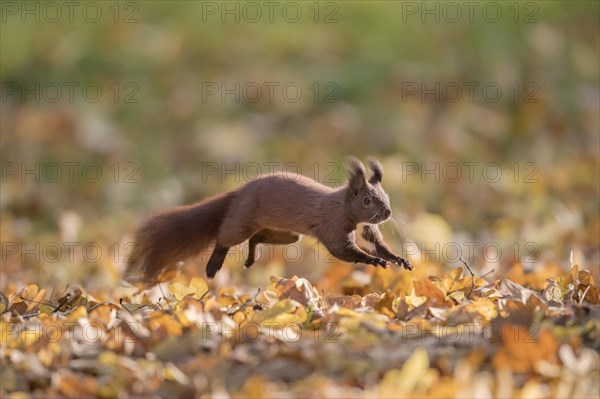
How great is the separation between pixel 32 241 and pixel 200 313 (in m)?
4.91

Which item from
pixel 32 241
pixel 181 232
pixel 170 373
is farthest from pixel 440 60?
pixel 170 373

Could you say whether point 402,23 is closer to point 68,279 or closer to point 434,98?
point 434,98

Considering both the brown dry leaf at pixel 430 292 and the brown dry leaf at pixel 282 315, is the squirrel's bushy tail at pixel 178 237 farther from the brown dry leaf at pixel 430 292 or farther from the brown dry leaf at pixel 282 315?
the brown dry leaf at pixel 282 315

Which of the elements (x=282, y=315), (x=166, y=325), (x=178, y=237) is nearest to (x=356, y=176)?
(x=178, y=237)

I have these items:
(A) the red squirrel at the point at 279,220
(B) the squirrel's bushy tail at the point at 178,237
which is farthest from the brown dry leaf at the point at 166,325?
(B) the squirrel's bushy tail at the point at 178,237

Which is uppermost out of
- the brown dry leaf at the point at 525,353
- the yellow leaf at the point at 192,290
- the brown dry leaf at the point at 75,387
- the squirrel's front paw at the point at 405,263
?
the brown dry leaf at the point at 525,353

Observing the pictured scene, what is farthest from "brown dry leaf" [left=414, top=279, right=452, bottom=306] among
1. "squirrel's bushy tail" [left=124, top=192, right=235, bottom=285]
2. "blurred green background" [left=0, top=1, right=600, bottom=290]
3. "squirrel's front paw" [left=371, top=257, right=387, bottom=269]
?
"blurred green background" [left=0, top=1, right=600, bottom=290]

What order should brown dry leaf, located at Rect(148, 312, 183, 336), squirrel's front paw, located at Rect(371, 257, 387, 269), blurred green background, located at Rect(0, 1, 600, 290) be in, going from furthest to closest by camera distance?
1. blurred green background, located at Rect(0, 1, 600, 290)
2. squirrel's front paw, located at Rect(371, 257, 387, 269)
3. brown dry leaf, located at Rect(148, 312, 183, 336)

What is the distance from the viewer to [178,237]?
5.38 metres

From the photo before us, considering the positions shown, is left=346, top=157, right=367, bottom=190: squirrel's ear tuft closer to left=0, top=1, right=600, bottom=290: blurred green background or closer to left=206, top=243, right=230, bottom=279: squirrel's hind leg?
left=206, top=243, right=230, bottom=279: squirrel's hind leg

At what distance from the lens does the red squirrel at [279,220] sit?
5.09 metres

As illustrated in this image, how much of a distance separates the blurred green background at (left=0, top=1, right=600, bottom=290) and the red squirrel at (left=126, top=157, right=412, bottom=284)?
243 cm

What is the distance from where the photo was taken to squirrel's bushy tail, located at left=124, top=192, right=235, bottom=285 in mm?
5363

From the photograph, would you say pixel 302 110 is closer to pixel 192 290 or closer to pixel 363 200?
pixel 363 200
